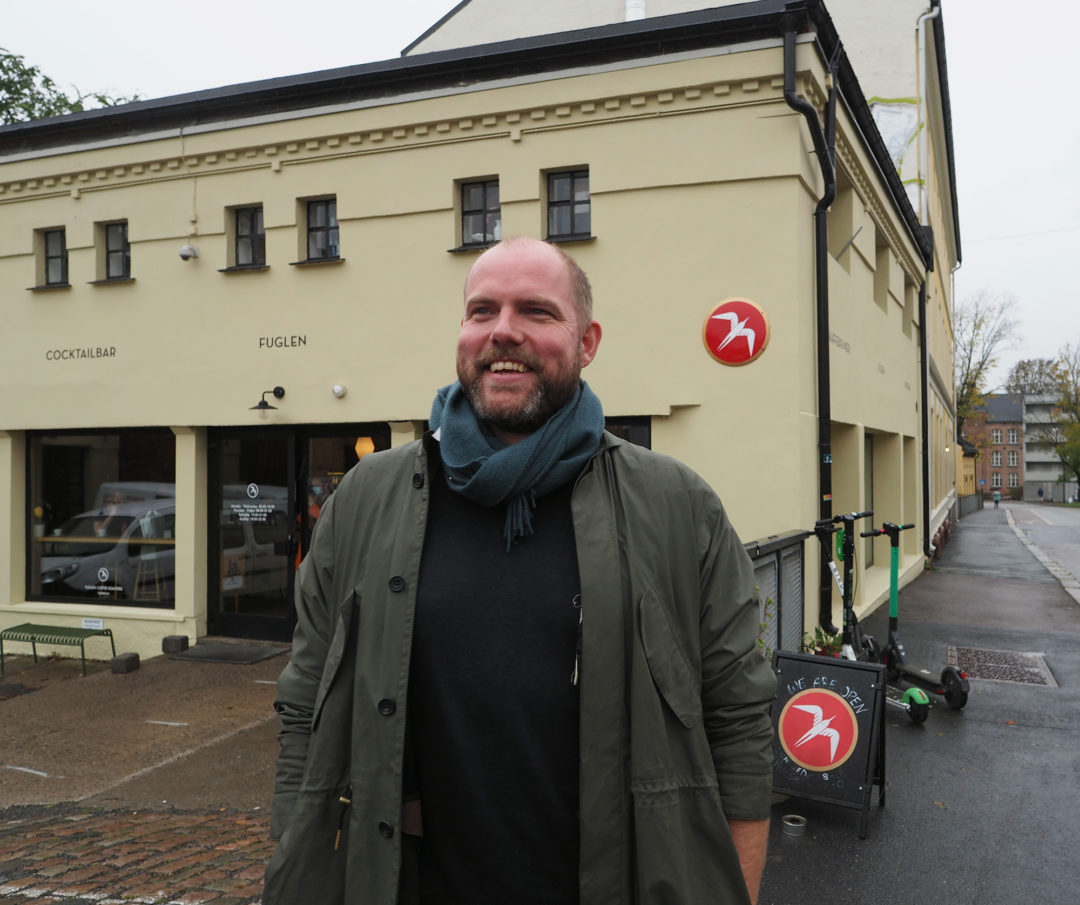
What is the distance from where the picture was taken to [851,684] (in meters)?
4.96

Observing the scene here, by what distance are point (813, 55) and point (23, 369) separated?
31.7 ft

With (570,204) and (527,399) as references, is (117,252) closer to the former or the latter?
(570,204)

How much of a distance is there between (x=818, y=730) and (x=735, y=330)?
4.20 meters

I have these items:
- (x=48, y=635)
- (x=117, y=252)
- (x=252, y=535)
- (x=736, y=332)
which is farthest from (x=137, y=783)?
(x=117, y=252)

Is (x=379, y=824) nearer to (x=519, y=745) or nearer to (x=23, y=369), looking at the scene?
(x=519, y=745)

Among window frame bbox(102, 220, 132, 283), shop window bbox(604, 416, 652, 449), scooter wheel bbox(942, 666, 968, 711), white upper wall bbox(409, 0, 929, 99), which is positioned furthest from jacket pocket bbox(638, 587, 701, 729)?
white upper wall bbox(409, 0, 929, 99)

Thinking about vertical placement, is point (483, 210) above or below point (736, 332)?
above

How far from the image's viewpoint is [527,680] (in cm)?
196

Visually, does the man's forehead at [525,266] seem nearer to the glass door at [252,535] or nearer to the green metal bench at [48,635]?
the glass door at [252,535]

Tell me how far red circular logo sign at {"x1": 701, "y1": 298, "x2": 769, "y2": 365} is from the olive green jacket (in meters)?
6.26

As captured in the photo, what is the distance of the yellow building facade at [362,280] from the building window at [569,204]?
0.02 m

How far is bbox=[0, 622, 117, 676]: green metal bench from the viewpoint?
992 cm

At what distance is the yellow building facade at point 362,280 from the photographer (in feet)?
26.8

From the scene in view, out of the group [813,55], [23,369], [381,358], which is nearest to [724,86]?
[813,55]
